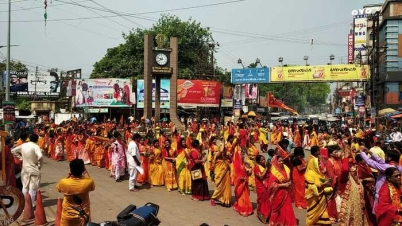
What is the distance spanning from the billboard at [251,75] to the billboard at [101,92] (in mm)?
10532

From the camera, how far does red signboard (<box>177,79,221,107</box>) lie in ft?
131

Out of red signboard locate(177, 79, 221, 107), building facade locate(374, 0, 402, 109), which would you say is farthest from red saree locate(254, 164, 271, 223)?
red signboard locate(177, 79, 221, 107)

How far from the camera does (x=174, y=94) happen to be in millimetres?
26297

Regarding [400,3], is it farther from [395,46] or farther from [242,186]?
[242,186]

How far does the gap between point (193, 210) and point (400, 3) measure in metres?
29.3

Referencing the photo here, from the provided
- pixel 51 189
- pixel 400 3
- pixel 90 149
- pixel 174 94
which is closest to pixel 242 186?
pixel 51 189

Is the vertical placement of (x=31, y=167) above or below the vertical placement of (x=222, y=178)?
above

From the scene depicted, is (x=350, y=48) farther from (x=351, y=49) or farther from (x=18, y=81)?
(x=18, y=81)

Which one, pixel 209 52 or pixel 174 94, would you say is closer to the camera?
pixel 174 94

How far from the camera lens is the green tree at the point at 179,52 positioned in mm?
45531

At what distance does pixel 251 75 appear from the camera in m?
36.4

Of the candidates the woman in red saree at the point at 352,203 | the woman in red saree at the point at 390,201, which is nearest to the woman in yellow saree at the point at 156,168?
the woman in red saree at the point at 352,203

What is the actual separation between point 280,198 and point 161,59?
19.4 m

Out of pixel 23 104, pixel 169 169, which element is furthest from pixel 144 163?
pixel 23 104
